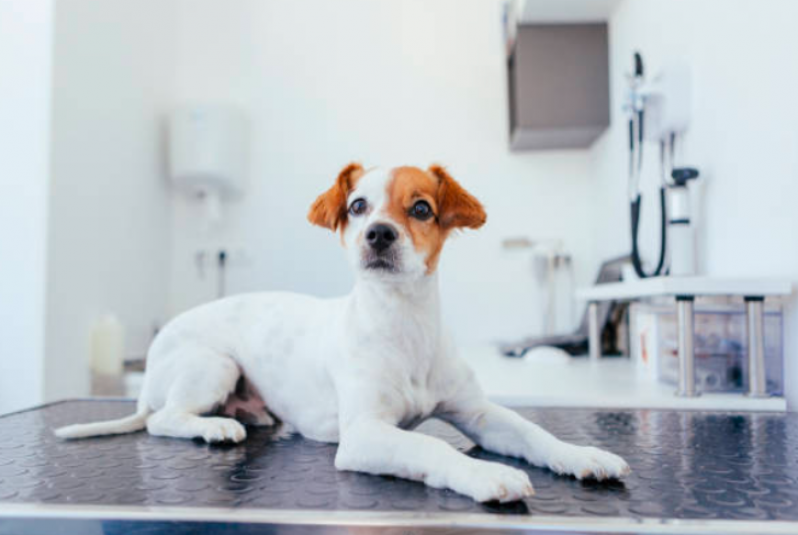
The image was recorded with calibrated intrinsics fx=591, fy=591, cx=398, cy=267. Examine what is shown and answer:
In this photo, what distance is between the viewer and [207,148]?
2785 millimetres

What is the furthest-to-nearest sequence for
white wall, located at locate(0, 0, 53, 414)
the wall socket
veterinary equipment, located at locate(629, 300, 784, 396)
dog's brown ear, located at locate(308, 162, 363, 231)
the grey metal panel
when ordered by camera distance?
the wall socket
the grey metal panel
white wall, located at locate(0, 0, 53, 414)
veterinary equipment, located at locate(629, 300, 784, 396)
dog's brown ear, located at locate(308, 162, 363, 231)

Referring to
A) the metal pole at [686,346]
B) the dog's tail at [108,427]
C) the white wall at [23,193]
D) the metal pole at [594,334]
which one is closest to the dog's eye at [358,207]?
the dog's tail at [108,427]

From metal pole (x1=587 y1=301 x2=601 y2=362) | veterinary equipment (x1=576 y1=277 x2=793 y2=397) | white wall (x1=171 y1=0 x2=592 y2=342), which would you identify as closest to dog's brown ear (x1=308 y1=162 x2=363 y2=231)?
veterinary equipment (x1=576 y1=277 x2=793 y2=397)

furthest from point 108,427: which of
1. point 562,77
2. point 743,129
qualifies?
point 562,77

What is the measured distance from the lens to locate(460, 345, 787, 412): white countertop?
46.3 inches

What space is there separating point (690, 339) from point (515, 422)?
0.53 m

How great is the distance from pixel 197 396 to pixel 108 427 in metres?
0.16

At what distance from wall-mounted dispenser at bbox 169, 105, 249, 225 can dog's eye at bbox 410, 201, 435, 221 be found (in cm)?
212

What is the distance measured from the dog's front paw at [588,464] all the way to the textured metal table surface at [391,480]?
0.01 m

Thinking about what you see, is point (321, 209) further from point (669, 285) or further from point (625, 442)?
point (669, 285)

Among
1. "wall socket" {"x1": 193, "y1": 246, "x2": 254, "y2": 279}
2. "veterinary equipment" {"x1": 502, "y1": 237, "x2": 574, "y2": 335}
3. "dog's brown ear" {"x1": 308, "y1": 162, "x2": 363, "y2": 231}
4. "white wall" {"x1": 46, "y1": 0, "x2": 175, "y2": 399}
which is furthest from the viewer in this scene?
"wall socket" {"x1": 193, "y1": 246, "x2": 254, "y2": 279}

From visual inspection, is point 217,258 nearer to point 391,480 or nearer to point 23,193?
point 23,193

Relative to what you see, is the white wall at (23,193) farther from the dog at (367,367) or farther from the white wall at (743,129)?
the white wall at (743,129)

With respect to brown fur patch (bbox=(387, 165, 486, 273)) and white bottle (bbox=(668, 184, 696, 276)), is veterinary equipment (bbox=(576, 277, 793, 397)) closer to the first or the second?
white bottle (bbox=(668, 184, 696, 276))
